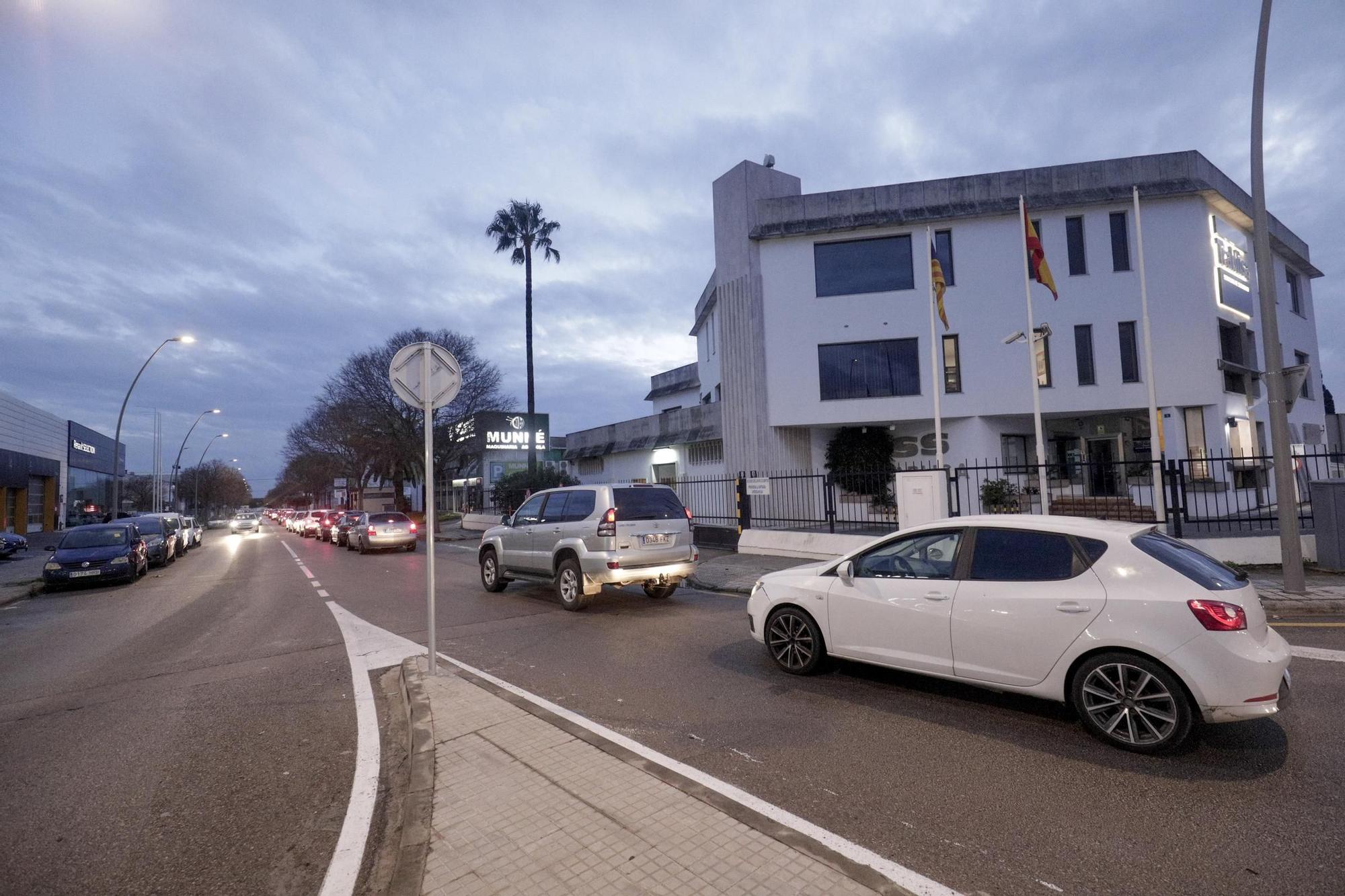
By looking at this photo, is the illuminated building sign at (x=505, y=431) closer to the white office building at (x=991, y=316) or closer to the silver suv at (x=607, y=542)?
the white office building at (x=991, y=316)

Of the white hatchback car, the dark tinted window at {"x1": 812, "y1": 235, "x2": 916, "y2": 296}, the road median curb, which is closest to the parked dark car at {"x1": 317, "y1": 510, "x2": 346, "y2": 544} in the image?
the dark tinted window at {"x1": 812, "y1": 235, "x2": 916, "y2": 296}

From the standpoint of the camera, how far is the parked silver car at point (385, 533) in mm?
23297

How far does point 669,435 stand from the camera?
29562mm

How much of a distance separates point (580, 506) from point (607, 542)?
0.87 meters

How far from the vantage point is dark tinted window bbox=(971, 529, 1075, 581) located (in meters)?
4.82

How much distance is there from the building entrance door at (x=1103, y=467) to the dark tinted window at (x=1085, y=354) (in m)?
2.61

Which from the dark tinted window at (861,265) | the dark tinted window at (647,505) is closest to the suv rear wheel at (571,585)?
the dark tinted window at (647,505)

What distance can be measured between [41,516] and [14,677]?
4869 cm

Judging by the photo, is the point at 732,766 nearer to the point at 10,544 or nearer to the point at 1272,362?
the point at 1272,362

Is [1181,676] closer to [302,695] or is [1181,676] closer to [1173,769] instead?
[1173,769]

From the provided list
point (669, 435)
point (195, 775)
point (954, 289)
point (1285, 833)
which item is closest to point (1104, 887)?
point (1285, 833)

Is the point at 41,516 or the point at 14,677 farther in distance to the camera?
the point at 41,516

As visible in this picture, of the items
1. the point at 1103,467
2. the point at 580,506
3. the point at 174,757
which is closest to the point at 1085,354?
the point at 1103,467

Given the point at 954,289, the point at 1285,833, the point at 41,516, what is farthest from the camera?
the point at 41,516
